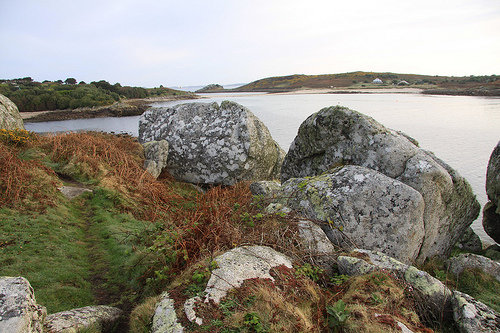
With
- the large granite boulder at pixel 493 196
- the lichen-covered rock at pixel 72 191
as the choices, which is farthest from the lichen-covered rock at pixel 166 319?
the large granite boulder at pixel 493 196

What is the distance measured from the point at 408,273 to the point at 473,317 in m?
0.87

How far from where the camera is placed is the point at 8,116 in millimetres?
13195

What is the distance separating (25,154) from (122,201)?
15.9 feet

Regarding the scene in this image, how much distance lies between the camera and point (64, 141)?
11.8 metres

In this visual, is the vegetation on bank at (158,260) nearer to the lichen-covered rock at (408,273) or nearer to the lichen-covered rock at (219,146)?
the lichen-covered rock at (408,273)

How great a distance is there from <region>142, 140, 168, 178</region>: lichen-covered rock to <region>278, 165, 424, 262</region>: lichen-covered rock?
7490 mm

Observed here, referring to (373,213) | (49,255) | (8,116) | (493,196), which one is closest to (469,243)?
(493,196)

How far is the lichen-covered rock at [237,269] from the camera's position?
130 inches

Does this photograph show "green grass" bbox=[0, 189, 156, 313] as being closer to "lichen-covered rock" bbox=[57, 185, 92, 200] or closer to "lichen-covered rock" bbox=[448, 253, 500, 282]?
"lichen-covered rock" bbox=[57, 185, 92, 200]

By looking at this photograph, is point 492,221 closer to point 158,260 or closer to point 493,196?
point 493,196

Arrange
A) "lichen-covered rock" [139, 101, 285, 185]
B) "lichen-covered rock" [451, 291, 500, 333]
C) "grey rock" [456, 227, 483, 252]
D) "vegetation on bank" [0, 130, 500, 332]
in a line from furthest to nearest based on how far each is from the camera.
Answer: "lichen-covered rock" [139, 101, 285, 185], "grey rock" [456, 227, 483, 252], "lichen-covered rock" [451, 291, 500, 333], "vegetation on bank" [0, 130, 500, 332]

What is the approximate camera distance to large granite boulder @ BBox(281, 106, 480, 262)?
6.41 metres

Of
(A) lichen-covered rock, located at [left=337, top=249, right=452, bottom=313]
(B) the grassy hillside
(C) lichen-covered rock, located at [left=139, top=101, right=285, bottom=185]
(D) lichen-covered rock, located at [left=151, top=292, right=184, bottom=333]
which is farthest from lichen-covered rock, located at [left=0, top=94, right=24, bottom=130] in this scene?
(B) the grassy hillside

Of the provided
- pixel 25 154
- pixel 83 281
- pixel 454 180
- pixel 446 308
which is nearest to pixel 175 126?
pixel 25 154
